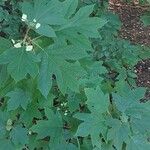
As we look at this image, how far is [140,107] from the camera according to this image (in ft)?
6.39

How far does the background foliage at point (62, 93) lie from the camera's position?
187 centimetres

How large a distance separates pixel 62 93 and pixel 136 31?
3.42m

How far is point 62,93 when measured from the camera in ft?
6.33

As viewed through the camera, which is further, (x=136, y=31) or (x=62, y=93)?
(x=136, y=31)

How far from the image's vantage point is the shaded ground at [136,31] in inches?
184

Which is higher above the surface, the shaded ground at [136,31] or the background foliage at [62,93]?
the background foliage at [62,93]

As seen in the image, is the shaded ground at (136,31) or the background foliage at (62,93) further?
the shaded ground at (136,31)

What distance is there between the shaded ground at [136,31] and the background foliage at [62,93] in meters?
2.35

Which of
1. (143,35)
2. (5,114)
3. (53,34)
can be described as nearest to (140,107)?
(53,34)

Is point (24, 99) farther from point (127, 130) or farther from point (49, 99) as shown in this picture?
point (127, 130)

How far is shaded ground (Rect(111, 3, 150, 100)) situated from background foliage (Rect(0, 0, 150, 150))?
235 cm

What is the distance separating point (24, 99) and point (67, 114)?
241mm

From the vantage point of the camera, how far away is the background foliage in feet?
6.13

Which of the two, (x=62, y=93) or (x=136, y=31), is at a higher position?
(x=62, y=93)
